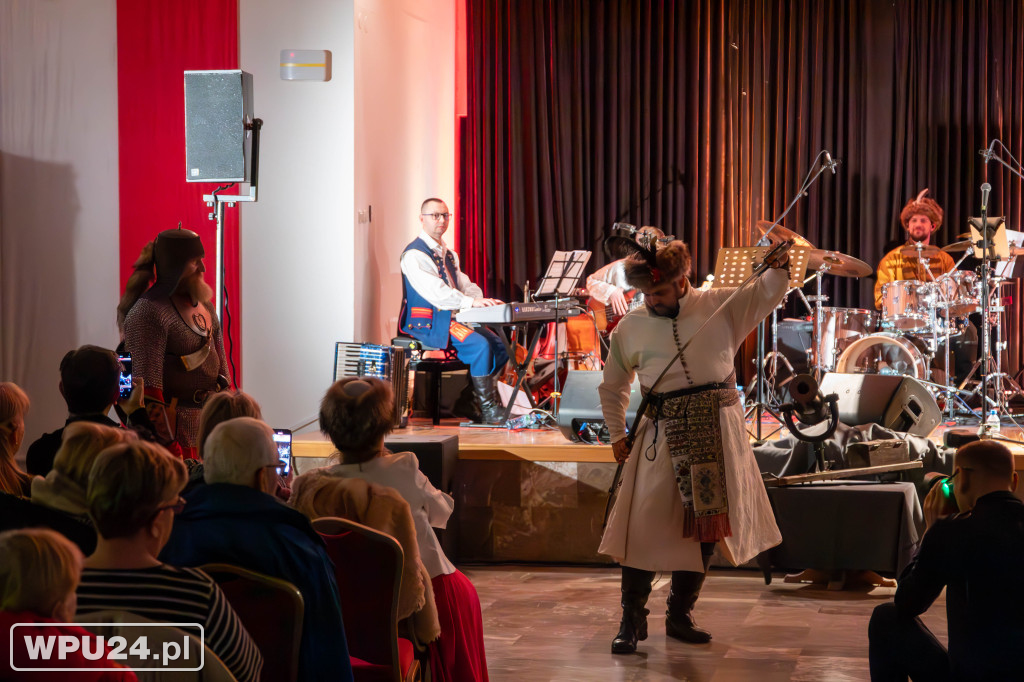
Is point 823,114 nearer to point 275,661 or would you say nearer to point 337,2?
point 337,2

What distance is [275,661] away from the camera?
2031 mm

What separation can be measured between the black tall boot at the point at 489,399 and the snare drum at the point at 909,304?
2632 millimetres

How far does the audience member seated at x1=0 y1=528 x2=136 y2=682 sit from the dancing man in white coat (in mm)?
2572

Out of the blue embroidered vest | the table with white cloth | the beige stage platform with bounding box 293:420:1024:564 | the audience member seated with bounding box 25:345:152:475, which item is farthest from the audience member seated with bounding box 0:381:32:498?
the blue embroidered vest

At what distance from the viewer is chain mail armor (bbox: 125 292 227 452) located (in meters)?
3.69

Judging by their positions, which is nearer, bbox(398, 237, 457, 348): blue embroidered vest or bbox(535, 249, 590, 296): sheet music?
bbox(535, 249, 590, 296): sheet music

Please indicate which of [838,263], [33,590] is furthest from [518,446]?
[33,590]

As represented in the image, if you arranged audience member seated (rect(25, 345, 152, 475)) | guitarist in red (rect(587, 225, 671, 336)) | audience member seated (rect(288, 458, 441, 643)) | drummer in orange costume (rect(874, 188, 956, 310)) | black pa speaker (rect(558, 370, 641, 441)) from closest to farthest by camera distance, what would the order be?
audience member seated (rect(288, 458, 441, 643)), audience member seated (rect(25, 345, 152, 475)), black pa speaker (rect(558, 370, 641, 441)), guitarist in red (rect(587, 225, 671, 336)), drummer in orange costume (rect(874, 188, 956, 310))

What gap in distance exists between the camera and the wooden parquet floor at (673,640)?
369 centimetres

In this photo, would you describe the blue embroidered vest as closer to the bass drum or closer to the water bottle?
the bass drum

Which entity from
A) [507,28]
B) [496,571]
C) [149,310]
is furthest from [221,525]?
[507,28]

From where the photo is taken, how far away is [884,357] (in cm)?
706

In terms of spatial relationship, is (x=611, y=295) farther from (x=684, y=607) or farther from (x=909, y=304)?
(x=684, y=607)

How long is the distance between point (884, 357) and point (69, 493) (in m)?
5.85
